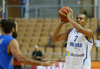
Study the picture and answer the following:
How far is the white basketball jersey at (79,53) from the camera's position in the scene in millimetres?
4074

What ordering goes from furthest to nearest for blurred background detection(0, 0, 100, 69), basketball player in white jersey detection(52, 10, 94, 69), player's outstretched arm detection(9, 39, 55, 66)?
blurred background detection(0, 0, 100, 69) < basketball player in white jersey detection(52, 10, 94, 69) < player's outstretched arm detection(9, 39, 55, 66)

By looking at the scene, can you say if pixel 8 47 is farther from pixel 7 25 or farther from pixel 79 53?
pixel 79 53

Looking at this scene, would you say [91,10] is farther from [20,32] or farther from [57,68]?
[57,68]

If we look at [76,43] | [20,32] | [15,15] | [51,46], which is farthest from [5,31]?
[15,15]

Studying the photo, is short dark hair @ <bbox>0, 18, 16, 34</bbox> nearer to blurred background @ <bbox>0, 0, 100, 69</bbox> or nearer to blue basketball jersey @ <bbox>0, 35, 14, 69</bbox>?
blue basketball jersey @ <bbox>0, 35, 14, 69</bbox>

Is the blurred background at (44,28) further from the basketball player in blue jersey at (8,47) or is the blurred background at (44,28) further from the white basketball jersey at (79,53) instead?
the basketball player in blue jersey at (8,47)

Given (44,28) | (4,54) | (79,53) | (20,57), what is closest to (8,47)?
(4,54)

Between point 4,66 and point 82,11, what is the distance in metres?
16.1

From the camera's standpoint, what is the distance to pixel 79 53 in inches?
161

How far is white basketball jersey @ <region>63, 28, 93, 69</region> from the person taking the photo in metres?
4.07

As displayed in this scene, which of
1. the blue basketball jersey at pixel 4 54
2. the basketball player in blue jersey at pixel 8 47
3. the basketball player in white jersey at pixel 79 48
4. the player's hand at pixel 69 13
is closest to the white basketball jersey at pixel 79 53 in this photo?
the basketball player in white jersey at pixel 79 48

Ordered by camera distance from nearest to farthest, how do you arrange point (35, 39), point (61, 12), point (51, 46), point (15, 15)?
point (61, 12) < point (51, 46) < point (35, 39) < point (15, 15)

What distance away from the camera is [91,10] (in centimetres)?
1970

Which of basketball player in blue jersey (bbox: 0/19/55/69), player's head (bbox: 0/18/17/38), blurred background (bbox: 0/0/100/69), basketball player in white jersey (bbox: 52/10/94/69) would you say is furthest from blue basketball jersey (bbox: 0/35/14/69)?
blurred background (bbox: 0/0/100/69)
